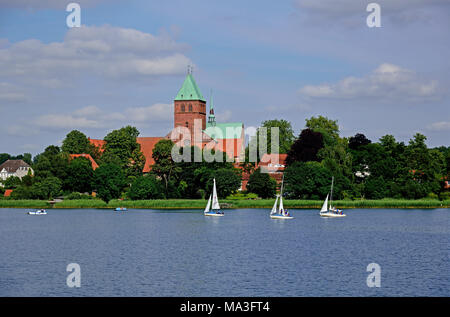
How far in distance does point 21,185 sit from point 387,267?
91004 mm

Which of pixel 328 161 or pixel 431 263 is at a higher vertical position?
pixel 328 161

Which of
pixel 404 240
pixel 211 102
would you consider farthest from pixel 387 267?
pixel 211 102

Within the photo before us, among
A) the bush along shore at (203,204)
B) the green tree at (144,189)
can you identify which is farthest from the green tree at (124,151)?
the bush along shore at (203,204)

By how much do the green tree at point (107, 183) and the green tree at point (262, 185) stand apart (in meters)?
23.1

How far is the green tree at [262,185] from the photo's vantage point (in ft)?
360

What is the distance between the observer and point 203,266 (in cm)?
4275

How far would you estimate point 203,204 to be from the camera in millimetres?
104125

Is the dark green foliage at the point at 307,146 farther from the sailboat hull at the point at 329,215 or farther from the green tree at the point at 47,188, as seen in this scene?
the green tree at the point at 47,188

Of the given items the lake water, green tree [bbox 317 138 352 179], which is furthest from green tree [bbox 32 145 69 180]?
green tree [bbox 317 138 352 179]

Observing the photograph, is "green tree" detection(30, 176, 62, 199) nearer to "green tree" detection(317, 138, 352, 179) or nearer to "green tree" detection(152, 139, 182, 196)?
"green tree" detection(152, 139, 182, 196)

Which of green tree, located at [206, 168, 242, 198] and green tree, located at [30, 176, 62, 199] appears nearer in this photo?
green tree, located at [206, 168, 242, 198]

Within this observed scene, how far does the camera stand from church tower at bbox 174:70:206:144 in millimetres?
163500

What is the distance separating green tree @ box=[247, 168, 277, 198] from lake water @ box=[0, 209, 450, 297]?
27461 millimetres
